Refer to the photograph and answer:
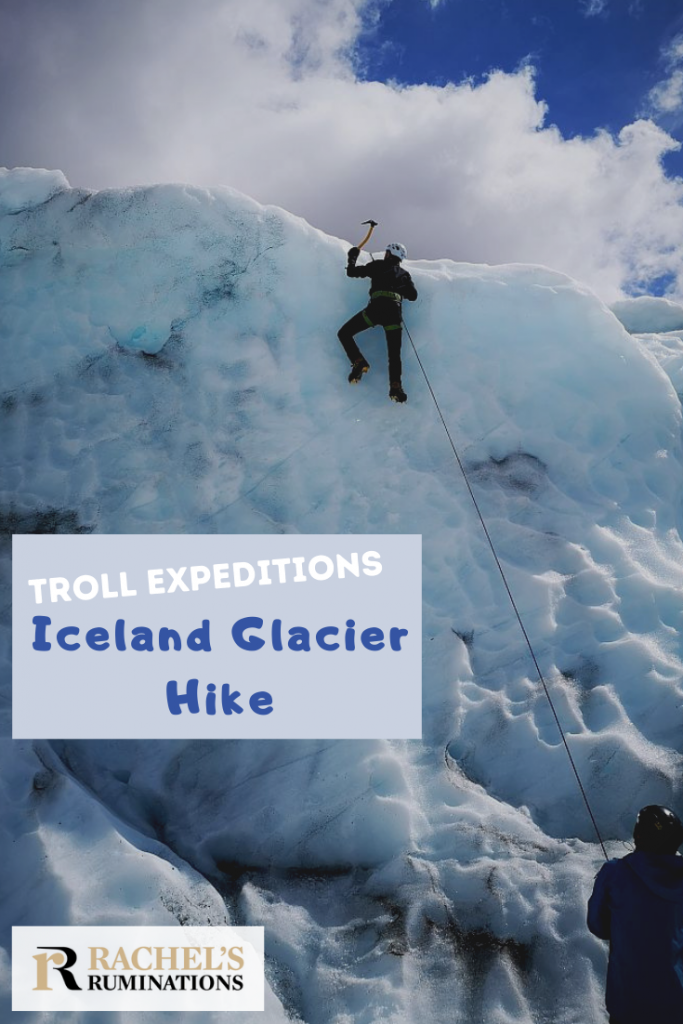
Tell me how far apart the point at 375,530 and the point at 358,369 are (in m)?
1.84

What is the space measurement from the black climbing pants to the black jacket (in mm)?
189

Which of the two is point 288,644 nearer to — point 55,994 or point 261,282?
point 55,994

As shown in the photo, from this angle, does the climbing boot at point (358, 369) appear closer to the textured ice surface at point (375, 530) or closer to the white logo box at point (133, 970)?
the textured ice surface at point (375, 530)

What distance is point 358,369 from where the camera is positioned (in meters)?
6.73

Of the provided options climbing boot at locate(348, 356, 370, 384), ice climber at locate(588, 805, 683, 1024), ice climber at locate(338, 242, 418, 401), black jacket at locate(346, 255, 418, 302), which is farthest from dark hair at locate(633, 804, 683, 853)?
black jacket at locate(346, 255, 418, 302)

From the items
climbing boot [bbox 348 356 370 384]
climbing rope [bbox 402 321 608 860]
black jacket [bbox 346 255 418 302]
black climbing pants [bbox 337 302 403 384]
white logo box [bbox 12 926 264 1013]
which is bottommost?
white logo box [bbox 12 926 264 1013]

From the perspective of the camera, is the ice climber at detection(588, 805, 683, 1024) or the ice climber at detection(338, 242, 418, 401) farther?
the ice climber at detection(338, 242, 418, 401)

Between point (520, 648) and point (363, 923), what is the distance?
2.42m

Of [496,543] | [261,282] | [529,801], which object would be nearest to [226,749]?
[529,801]

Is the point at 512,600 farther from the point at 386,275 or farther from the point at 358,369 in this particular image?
the point at 386,275

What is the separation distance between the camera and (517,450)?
670 centimetres

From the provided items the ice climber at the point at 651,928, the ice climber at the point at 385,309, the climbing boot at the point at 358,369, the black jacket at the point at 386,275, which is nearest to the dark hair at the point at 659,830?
the ice climber at the point at 651,928

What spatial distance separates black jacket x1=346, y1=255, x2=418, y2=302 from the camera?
261 inches

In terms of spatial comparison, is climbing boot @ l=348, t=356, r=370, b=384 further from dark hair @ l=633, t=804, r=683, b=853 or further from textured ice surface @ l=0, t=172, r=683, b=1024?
dark hair @ l=633, t=804, r=683, b=853
